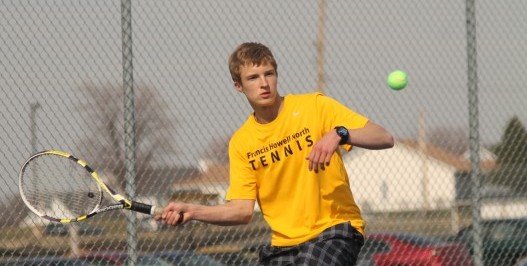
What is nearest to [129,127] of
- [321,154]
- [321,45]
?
[321,45]

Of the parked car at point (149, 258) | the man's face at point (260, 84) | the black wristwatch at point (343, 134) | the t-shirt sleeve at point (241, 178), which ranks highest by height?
the man's face at point (260, 84)

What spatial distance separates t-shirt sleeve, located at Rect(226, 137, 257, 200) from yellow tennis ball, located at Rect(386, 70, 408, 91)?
3.19 metres

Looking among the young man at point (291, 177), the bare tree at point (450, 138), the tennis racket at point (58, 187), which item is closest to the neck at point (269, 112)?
the young man at point (291, 177)

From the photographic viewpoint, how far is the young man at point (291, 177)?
493cm

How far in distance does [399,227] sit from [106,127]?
379cm

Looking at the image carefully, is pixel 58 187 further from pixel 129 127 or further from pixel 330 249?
pixel 330 249

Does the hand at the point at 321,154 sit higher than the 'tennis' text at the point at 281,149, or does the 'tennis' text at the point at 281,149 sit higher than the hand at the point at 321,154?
the hand at the point at 321,154

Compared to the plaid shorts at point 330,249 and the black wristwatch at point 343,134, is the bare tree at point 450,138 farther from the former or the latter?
the black wristwatch at point 343,134

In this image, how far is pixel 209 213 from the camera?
4.81 meters

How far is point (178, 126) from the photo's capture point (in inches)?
286

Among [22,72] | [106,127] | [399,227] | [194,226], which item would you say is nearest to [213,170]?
[194,226]

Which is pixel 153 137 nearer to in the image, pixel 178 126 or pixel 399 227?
pixel 178 126

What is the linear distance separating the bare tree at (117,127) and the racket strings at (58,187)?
2.84 feet

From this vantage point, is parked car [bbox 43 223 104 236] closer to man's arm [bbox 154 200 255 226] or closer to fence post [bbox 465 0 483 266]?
man's arm [bbox 154 200 255 226]
